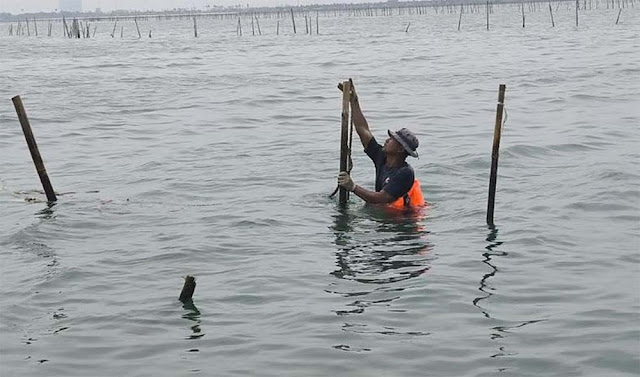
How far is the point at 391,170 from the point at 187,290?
10.7ft

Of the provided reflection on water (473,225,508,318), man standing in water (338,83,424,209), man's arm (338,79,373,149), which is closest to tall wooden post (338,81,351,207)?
man standing in water (338,83,424,209)

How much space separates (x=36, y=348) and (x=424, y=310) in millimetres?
3146

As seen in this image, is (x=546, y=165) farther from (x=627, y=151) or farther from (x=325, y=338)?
(x=325, y=338)

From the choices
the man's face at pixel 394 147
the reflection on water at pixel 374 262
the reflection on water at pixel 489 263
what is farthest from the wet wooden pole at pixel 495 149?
the man's face at pixel 394 147

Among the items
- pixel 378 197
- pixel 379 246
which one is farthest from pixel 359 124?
pixel 379 246

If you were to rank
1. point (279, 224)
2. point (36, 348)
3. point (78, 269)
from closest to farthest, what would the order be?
point (36, 348) < point (78, 269) < point (279, 224)

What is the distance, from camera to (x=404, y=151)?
414 inches

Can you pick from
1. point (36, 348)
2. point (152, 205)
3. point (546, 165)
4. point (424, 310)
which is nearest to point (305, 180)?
point (152, 205)

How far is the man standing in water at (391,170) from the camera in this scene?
1042 centimetres

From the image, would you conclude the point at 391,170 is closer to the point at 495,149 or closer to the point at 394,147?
the point at 394,147

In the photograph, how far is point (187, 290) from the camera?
8320 mm

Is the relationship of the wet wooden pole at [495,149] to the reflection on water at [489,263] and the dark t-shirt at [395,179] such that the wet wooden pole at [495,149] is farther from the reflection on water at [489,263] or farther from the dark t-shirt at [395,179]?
the dark t-shirt at [395,179]

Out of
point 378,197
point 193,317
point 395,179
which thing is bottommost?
point 193,317

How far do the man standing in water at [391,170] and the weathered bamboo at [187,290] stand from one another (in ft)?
8.09
